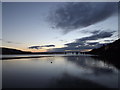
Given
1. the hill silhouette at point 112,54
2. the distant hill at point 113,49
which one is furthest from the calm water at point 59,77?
the distant hill at point 113,49

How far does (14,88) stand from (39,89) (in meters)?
2.17

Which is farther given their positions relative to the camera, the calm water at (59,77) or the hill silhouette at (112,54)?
the hill silhouette at (112,54)

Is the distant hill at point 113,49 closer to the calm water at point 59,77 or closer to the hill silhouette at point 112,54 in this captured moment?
the hill silhouette at point 112,54

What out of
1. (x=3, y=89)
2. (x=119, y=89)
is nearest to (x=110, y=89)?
(x=119, y=89)

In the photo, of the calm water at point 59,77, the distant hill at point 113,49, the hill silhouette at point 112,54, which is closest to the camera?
the calm water at point 59,77

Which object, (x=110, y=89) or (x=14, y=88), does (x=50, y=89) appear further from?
(x=110, y=89)

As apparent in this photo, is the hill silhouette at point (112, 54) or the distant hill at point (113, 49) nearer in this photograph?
the hill silhouette at point (112, 54)

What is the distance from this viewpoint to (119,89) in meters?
7.16

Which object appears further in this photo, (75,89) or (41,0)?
(41,0)

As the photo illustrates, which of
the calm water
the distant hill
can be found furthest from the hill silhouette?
the calm water

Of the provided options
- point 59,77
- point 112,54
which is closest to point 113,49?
point 112,54

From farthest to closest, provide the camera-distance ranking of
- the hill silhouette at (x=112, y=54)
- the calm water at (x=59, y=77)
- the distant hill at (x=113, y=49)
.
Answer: the distant hill at (x=113, y=49) < the hill silhouette at (x=112, y=54) < the calm water at (x=59, y=77)

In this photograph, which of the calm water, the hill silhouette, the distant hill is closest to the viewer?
the calm water

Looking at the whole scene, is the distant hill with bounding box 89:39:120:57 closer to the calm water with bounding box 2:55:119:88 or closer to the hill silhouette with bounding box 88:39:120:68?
the hill silhouette with bounding box 88:39:120:68
